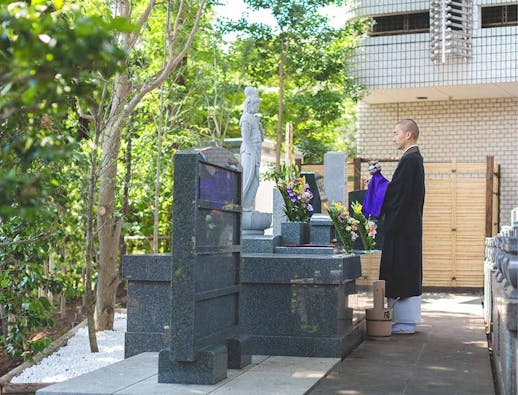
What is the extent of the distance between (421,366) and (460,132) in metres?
15.7

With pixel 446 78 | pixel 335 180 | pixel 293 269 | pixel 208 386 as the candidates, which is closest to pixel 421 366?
pixel 293 269

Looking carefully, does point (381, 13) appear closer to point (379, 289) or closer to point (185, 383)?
point (379, 289)

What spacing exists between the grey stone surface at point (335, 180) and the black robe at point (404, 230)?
330 centimetres

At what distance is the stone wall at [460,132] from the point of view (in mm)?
22906

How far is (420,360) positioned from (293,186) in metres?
3.16

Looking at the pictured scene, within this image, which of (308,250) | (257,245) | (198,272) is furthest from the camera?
(257,245)

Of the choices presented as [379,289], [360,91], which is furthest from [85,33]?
[360,91]

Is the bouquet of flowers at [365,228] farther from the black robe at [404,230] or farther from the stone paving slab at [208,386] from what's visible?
the stone paving slab at [208,386]

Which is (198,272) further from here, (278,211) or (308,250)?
(278,211)

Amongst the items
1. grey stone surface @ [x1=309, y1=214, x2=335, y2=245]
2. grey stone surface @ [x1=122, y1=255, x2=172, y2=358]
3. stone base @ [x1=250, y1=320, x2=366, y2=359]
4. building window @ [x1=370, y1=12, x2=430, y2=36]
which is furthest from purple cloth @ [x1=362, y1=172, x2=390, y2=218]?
building window @ [x1=370, y1=12, x2=430, y2=36]

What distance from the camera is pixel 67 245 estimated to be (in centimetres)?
1555

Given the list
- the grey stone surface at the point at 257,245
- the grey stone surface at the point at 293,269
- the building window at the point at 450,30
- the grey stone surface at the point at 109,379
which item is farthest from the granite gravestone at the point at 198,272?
the building window at the point at 450,30

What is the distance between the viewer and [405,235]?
10867 millimetres

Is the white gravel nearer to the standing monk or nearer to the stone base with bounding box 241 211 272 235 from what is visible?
the stone base with bounding box 241 211 272 235
